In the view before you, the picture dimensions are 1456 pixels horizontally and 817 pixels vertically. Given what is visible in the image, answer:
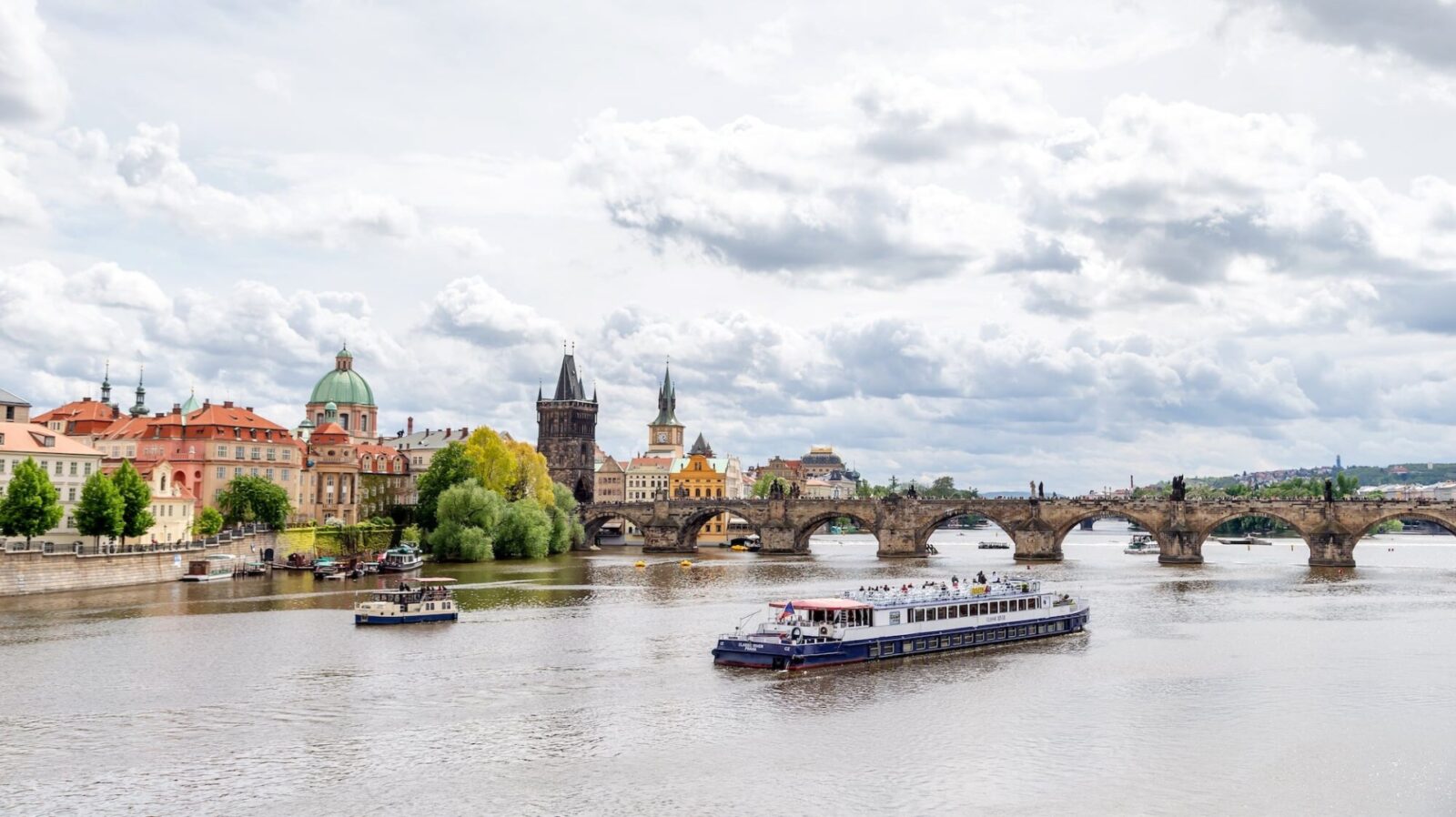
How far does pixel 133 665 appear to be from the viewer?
6028 centimetres

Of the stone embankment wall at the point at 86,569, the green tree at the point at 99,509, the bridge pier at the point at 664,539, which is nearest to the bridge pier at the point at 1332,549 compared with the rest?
the bridge pier at the point at 664,539

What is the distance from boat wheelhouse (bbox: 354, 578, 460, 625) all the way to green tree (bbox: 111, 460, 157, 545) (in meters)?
30.7

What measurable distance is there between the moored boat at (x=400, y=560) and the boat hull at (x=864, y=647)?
62.1m

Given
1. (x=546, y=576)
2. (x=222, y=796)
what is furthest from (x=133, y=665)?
(x=546, y=576)

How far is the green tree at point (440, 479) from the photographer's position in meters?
147

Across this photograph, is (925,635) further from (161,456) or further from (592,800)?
(161,456)

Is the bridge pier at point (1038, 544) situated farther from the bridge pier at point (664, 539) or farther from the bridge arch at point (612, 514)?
the bridge arch at point (612, 514)

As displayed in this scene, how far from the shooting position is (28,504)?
305 ft

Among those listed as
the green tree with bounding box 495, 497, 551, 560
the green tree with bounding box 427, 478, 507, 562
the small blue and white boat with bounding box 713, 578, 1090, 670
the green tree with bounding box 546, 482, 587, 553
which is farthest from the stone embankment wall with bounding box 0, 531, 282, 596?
the small blue and white boat with bounding box 713, 578, 1090, 670

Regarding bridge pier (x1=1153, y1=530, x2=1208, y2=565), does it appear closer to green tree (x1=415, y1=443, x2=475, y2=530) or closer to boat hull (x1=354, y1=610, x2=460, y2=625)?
green tree (x1=415, y1=443, x2=475, y2=530)

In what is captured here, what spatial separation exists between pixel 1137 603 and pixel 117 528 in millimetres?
76038

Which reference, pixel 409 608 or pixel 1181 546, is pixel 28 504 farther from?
pixel 1181 546

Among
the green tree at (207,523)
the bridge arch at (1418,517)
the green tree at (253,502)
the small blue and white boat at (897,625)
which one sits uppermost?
the green tree at (253,502)

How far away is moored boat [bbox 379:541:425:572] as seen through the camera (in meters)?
120
